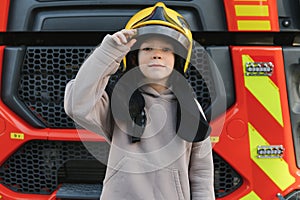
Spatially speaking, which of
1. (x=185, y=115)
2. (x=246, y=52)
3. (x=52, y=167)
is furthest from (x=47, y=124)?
(x=246, y=52)

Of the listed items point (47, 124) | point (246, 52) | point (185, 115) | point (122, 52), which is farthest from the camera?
point (47, 124)

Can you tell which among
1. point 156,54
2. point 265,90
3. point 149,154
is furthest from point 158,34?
point 265,90

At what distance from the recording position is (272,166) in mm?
2336

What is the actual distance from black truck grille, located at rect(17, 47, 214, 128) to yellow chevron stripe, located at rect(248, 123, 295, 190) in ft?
1.03

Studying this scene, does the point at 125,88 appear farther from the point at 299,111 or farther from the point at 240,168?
the point at 299,111

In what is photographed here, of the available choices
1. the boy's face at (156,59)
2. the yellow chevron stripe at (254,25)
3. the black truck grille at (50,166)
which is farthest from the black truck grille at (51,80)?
the boy's face at (156,59)

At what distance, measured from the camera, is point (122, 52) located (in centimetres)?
157

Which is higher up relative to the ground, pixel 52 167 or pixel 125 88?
pixel 125 88

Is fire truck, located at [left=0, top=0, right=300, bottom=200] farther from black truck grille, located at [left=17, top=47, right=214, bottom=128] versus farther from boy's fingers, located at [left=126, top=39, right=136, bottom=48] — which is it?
boy's fingers, located at [left=126, top=39, right=136, bottom=48]

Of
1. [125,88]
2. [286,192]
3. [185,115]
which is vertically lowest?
[286,192]

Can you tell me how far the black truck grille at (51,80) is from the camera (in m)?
2.40

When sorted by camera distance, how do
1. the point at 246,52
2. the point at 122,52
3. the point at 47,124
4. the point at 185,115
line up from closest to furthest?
the point at 122,52 → the point at 185,115 → the point at 246,52 → the point at 47,124

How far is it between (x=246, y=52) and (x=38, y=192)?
4.78 ft

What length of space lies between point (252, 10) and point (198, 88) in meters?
0.51
